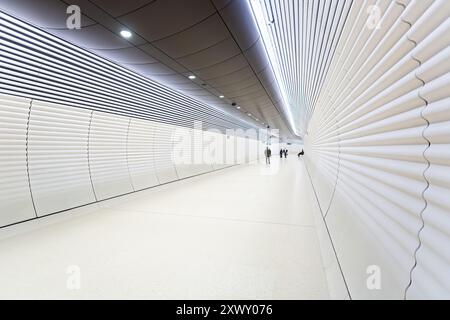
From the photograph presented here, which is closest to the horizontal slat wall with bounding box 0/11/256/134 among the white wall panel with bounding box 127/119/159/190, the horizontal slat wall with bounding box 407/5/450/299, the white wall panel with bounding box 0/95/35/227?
the white wall panel with bounding box 0/95/35/227

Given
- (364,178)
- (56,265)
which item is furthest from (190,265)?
(364,178)

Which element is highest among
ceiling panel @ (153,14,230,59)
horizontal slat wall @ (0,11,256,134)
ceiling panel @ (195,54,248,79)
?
ceiling panel @ (195,54,248,79)

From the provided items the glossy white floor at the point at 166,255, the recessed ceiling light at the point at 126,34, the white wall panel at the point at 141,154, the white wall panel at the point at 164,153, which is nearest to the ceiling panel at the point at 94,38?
→ the recessed ceiling light at the point at 126,34

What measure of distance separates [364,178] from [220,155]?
13452 mm

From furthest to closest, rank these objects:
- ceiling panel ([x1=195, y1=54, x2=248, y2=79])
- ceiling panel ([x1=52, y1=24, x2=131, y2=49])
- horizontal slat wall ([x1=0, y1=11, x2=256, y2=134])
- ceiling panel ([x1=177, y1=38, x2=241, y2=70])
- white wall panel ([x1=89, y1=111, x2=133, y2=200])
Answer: white wall panel ([x1=89, y1=111, x2=133, y2=200]) → ceiling panel ([x1=195, y1=54, x2=248, y2=79]) → ceiling panel ([x1=177, y1=38, x2=241, y2=70]) → ceiling panel ([x1=52, y1=24, x2=131, y2=49]) → horizontal slat wall ([x1=0, y1=11, x2=256, y2=134])

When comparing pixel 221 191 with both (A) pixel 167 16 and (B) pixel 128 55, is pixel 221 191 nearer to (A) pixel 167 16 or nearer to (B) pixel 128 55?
(B) pixel 128 55

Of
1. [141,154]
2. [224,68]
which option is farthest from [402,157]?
[141,154]

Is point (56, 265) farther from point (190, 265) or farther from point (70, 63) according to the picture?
point (70, 63)

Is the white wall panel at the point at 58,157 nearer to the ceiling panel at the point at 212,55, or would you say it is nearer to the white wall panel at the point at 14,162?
the white wall panel at the point at 14,162

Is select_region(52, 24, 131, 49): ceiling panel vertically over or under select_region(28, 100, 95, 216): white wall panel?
over

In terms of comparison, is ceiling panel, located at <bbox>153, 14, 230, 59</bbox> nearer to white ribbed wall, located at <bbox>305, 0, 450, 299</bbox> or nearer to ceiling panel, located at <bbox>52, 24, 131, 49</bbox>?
ceiling panel, located at <bbox>52, 24, 131, 49</bbox>

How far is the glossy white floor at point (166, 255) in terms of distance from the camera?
2.30 metres

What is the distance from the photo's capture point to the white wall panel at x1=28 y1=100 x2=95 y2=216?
4.47m

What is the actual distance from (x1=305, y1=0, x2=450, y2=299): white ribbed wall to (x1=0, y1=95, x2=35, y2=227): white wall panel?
5.29 m
